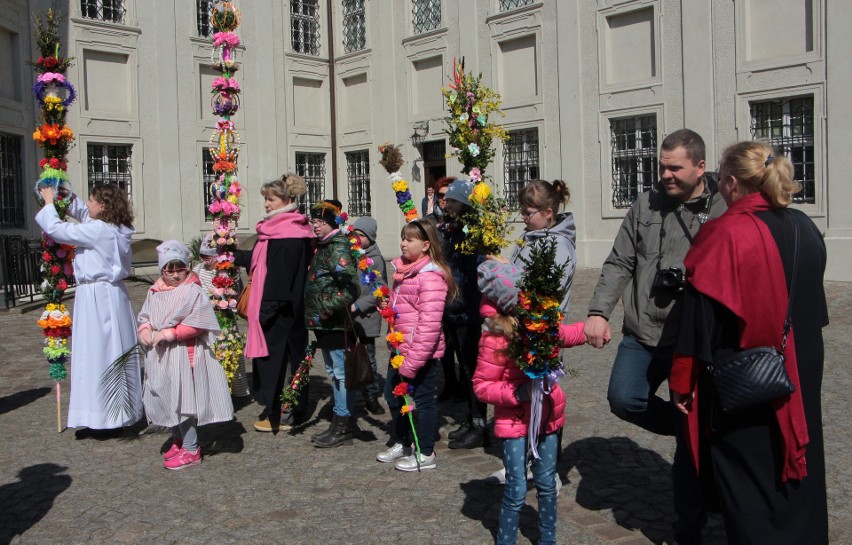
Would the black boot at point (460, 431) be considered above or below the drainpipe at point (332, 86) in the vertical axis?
below

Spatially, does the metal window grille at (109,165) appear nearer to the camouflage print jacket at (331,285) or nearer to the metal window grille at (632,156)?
the metal window grille at (632,156)

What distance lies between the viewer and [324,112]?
2503 cm

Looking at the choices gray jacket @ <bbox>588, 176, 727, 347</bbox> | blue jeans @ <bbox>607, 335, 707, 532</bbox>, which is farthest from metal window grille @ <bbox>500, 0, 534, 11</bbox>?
blue jeans @ <bbox>607, 335, 707, 532</bbox>

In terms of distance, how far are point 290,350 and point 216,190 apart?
1583 millimetres

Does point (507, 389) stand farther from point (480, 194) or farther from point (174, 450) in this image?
point (174, 450)

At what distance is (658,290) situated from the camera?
13.1ft

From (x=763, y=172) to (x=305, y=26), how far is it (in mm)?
23429

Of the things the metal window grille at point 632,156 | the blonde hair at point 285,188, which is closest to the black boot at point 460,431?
the blonde hair at point 285,188

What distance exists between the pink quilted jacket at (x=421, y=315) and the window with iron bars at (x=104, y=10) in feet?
61.1

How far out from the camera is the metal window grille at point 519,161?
65.8 feet

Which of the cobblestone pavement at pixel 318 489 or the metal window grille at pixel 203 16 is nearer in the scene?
the cobblestone pavement at pixel 318 489

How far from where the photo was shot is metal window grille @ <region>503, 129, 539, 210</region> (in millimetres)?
20062

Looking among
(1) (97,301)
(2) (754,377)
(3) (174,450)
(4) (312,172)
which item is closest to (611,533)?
(2) (754,377)

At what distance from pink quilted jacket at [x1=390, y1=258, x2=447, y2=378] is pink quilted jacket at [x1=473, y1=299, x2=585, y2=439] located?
1.02 metres
